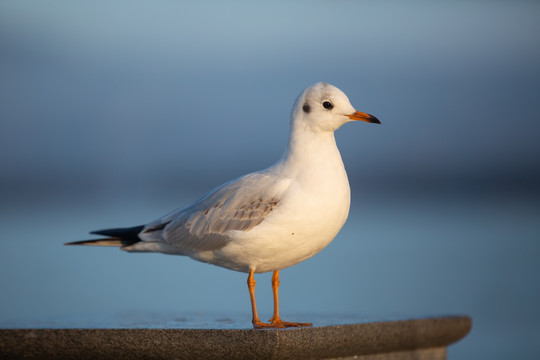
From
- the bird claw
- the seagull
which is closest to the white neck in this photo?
the seagull

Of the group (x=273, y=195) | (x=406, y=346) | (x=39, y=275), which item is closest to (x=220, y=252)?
(x=273, y=195)

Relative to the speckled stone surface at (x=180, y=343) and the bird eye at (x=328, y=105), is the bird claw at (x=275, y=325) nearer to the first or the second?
the speckled stone surface at (x=180, y=343)

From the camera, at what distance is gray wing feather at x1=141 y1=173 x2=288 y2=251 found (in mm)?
5805

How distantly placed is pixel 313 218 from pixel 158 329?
1.43 meters

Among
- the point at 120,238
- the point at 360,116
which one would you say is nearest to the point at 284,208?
the point at 360,116

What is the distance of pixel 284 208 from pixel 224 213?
61 cm

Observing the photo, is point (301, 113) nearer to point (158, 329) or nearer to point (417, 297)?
point (158, 329)

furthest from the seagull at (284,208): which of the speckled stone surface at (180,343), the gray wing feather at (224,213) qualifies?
the speckled stone surface at (180,343)

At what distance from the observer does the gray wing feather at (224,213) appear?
5.80m

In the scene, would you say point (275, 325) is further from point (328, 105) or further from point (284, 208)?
point (328, 105)

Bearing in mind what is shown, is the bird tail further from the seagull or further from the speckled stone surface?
the speckled stone surface

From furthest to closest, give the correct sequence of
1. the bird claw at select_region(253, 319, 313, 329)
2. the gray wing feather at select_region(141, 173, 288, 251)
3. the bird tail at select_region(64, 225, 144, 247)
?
the bird tail at select_region(64, 225, 144, 247) < the gray wing feather at select_region(141, 173, 288, 251) < the bird claw at select_region(253, 319, 313, 329)

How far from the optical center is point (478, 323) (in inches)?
568

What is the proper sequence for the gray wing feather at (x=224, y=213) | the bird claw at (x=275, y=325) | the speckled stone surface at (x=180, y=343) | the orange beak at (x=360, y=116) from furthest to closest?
the orange beak at (x=360, y=116) → the gray wing feather at (x=224, y=213) → the bird claw at (x=275, y=325) → the speckled stone surface at (x=180, y=343)
